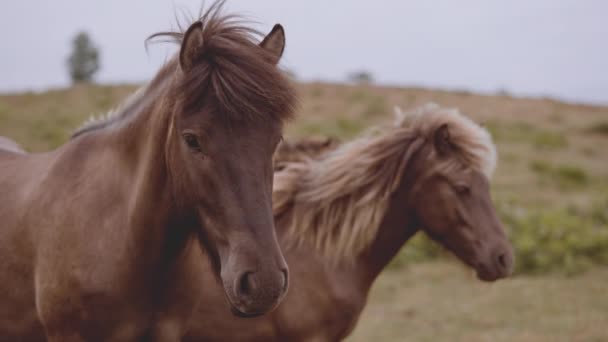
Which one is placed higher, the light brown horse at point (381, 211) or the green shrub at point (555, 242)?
the light brown horse at point (381, 211)

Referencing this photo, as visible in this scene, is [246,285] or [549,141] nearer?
[246,285]

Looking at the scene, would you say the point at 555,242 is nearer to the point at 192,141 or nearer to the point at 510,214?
the point at 510,214

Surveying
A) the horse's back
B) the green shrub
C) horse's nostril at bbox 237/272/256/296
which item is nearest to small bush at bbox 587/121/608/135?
the green shrub

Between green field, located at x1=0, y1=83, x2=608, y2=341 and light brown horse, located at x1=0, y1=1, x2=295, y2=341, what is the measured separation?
37 centimetres

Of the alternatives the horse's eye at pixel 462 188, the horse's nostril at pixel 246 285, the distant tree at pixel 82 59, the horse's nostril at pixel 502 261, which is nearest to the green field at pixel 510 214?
the horse's nostril at pixel 246 285

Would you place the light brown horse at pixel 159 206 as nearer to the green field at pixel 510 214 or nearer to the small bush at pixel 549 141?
the green field at pixel 510 214

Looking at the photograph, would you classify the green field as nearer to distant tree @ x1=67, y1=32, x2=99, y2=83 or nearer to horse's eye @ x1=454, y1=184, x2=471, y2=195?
horse's eye @ x1=454, y1=184, x2=471, y2=195

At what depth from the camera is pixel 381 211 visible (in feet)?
12.8

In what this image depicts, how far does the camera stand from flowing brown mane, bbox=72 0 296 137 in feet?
7.00

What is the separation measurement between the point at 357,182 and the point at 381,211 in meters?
0.24

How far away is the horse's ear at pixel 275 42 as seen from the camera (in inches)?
96.9

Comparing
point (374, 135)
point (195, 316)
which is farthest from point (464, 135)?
point (195, 316)

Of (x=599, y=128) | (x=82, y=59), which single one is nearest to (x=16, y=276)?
(x=599, y=128)

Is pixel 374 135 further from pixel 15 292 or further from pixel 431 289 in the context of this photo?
pixel 431 289
